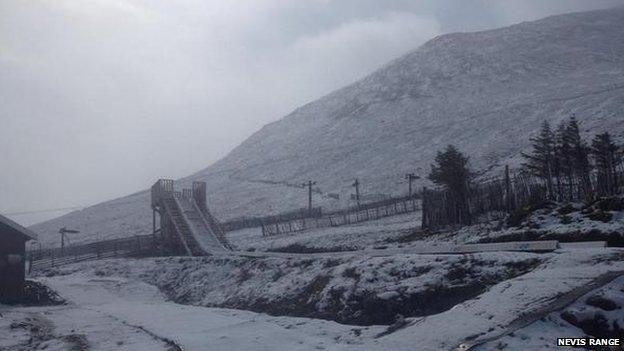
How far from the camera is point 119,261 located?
33375 millimetres

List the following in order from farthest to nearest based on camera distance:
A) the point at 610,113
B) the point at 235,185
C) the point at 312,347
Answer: the point at 235,185, the point at 610,113, the point at 312,347

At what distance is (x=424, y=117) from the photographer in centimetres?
9388

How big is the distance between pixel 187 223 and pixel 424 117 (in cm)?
6640

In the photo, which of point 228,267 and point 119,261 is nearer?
point 228,267

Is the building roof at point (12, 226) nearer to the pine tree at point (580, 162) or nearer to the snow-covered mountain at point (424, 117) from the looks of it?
the pine tree at point (580, 162)

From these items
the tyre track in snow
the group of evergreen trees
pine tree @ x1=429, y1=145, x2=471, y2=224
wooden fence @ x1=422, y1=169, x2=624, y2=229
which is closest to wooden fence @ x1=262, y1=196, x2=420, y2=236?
the group of evergreen trees

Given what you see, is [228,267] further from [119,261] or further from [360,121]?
[360,121]

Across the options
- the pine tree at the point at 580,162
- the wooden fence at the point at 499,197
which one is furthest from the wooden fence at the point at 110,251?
the pine tree at the point at 580,162

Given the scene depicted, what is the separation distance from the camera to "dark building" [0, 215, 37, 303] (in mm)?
26359

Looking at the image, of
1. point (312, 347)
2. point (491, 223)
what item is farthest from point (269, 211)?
point (312, 347)

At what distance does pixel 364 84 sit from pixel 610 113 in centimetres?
7177

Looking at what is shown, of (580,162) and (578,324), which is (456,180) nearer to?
(580,162)

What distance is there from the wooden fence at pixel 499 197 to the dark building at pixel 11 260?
63.3 ft

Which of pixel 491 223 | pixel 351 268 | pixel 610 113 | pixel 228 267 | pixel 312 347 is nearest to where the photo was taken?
pixel 312 347
